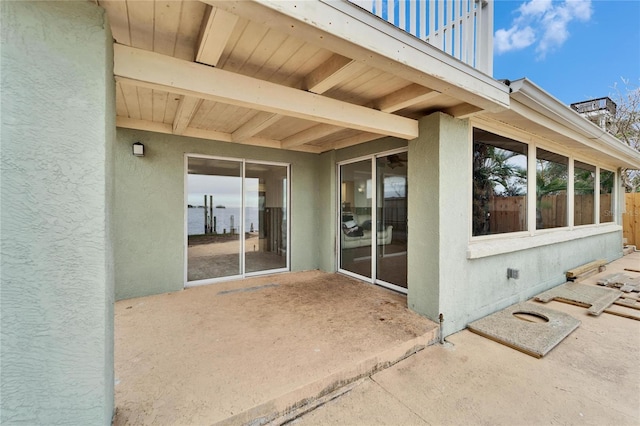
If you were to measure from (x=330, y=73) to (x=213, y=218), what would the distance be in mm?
3627

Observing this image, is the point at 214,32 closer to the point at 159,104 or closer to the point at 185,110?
the point at 185,110

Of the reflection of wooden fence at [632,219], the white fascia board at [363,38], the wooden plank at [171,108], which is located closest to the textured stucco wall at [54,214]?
the white fascia board at [363,38]

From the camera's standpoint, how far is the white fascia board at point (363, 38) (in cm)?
148

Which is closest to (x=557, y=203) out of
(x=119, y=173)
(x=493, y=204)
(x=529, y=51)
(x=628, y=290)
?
(x=628, y=290)

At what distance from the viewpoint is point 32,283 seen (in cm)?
134

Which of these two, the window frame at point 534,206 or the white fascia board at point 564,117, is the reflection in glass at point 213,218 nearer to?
the window frame at point 534,206

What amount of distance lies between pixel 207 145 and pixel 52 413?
4035mm

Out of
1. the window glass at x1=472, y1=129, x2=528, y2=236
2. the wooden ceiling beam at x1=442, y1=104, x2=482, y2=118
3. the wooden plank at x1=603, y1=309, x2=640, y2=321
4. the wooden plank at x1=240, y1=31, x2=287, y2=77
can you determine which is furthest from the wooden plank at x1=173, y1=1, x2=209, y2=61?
the wooden plank at x1=603, y1=309, x2=640, y2=321

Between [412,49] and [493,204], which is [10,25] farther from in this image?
[493,204]

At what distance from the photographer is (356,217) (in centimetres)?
523

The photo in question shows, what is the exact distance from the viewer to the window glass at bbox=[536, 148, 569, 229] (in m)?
4.79

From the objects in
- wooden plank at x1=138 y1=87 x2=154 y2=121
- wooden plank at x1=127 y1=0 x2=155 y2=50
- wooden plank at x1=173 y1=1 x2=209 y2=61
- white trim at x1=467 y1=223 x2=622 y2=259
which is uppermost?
wooden plank at x1=138 y1=87 x2=154 y2=121

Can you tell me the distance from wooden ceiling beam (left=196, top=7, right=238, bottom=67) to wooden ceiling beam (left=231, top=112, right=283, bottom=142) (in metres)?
1.12

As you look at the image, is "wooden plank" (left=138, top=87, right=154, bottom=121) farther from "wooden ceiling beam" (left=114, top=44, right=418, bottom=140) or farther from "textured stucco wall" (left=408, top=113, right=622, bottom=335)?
"textured stucco wall" (left=408, top=113, right=622, bottom=335)
